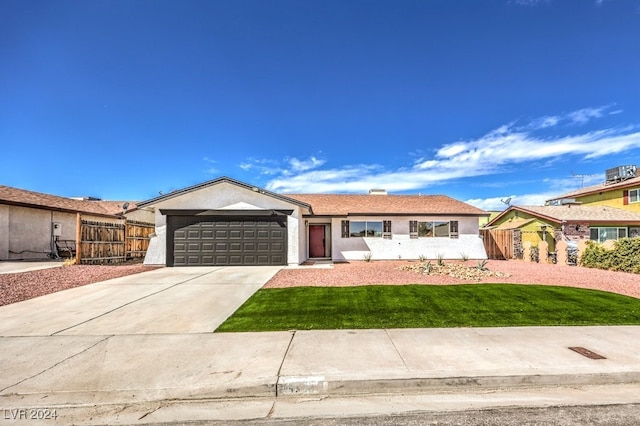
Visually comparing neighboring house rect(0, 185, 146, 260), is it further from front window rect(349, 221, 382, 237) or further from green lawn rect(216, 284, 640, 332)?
green lawn rect(216, 284, 640, 332)

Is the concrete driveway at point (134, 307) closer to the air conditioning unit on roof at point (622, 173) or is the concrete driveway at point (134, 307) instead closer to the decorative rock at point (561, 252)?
the decorative rock at point (561, 252)

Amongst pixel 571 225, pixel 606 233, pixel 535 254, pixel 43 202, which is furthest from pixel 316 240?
pixel 606 233

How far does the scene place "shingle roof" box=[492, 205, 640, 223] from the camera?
1959cm

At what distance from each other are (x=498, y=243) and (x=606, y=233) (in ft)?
21.7

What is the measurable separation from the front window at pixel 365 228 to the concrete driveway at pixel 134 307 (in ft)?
27.2

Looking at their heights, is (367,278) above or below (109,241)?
below

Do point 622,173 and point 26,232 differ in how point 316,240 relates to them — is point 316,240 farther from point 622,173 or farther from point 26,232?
point 622,173

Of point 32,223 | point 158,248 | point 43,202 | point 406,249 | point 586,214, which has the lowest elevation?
point 406,249

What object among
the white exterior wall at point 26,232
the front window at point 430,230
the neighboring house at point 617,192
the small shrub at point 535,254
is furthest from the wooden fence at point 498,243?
the white exterior wall at point 26,232

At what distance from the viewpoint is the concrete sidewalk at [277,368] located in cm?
383

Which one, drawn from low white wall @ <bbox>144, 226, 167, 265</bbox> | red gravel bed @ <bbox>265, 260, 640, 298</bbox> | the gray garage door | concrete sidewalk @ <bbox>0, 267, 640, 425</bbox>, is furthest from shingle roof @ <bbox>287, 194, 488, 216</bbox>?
concrete sidewalk @ <bbox>0, 267, 640, 425</bbox>

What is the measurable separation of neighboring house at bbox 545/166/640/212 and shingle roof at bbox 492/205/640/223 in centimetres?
144

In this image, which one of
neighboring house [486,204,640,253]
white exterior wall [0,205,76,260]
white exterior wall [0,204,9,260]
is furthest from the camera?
neighboring house [486,204,640,253]

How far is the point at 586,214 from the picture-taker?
68.5 feet
